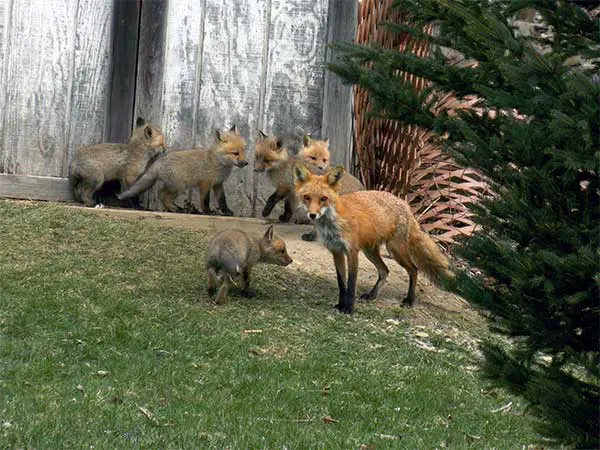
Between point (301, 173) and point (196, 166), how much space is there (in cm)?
284

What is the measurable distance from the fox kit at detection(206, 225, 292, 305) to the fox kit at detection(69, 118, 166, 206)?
8.73 ft

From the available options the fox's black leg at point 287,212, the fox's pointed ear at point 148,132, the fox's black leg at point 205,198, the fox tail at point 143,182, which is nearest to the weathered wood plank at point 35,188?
the fox tail at point 143,182

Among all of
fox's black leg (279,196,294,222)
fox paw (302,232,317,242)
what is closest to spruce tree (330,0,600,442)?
fox paw (302,232,317,242)

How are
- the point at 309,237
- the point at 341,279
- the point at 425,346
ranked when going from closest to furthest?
1. the point at 425,346
2. the point at 341,279
3. the point at 309,237

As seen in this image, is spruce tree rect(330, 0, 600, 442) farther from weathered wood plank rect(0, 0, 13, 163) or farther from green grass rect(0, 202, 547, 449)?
weathered wood plank rect(0, 0, 13, 163)

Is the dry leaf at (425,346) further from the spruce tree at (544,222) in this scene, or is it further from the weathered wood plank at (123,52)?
the weathered wood plank at (123,52)

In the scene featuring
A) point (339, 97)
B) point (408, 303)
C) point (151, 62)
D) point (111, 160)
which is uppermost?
point (151, 62)

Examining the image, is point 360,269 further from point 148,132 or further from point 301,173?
point 148,132

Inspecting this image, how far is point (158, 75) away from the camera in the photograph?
11703mm

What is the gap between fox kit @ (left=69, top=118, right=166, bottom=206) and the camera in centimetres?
1125

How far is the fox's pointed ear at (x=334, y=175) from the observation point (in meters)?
8.78

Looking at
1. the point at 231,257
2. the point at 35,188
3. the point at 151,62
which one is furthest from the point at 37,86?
the point at 231,257

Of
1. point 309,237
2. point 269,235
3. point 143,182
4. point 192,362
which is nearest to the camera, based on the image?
point 192,362

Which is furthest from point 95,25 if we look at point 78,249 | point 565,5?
point 565,5
